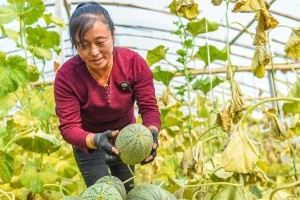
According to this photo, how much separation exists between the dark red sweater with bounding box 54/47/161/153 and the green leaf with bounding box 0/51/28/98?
19.6 inches

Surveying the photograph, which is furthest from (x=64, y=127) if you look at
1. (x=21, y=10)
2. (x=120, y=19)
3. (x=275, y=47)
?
(x=275, y=47)

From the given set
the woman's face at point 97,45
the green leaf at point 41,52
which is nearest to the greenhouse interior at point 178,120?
the green leaf at point 41,52

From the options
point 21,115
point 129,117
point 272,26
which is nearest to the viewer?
point 272,26

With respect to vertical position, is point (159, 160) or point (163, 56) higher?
point (163, 56)

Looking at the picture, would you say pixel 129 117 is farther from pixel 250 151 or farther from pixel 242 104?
pixel 250 151

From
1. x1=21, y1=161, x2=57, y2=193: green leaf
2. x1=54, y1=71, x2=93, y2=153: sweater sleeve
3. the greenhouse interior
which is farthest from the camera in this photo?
x1=21, y1=161, x2=57, y2=193: green leaf

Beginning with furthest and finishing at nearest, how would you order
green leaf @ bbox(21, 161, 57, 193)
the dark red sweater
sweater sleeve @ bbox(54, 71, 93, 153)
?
green leaf @ bbox(21, 161, 57, 193)
the dark red sweater
sweater sleeve @ bbox(54, 71, 93, 153)

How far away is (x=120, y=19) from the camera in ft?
24.1

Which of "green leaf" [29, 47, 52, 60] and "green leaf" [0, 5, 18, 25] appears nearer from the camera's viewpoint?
"green leaf" [0, 5, 18, 25]

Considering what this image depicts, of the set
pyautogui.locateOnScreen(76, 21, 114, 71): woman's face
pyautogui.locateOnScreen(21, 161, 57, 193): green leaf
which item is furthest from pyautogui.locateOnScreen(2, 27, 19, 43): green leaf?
pyautogui.locateOnScreen(76, 21, 114, 71): woman's face

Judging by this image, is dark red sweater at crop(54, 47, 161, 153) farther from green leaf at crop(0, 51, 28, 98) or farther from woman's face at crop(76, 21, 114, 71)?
green leaf at crop(0, 51, 28, 98)

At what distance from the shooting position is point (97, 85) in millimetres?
1852

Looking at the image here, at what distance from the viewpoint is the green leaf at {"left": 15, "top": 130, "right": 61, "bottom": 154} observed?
2.11 metres

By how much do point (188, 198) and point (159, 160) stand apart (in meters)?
1.85
